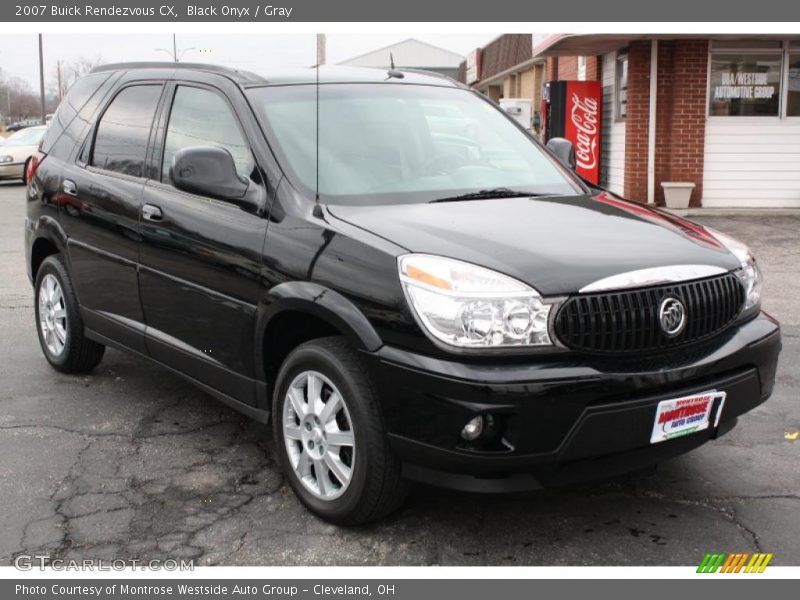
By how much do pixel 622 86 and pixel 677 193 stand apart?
8.57 feet

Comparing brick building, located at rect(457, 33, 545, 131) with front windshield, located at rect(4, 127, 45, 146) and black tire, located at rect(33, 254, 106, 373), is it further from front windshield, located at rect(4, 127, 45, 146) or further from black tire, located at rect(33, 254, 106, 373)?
black tire, located at rect(33, 254, 106, 373)

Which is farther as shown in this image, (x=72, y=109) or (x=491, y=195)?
(x=72, y=109)

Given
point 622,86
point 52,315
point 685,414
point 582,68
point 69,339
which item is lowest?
point 69,339

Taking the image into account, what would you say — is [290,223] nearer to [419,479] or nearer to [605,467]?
[419,479]

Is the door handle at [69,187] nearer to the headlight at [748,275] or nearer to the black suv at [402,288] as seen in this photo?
the black suv at [402,288]

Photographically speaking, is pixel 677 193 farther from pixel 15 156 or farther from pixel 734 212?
pixel 15 156

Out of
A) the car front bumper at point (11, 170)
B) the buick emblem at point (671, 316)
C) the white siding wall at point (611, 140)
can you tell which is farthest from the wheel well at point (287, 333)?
the car front bumper at point (11, 170)

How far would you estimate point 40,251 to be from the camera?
20.2ft

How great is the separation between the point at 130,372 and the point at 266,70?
2.38 m

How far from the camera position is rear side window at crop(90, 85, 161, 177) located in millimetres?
5035

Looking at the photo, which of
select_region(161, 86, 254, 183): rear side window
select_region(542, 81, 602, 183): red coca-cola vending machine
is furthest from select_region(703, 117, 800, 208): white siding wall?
select_region(161, 86, 254, 183): rear side window

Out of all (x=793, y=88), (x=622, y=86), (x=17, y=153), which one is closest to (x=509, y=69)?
(x=622, y=86)

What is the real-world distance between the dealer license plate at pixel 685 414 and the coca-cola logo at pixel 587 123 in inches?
567

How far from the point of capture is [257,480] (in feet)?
14.0
